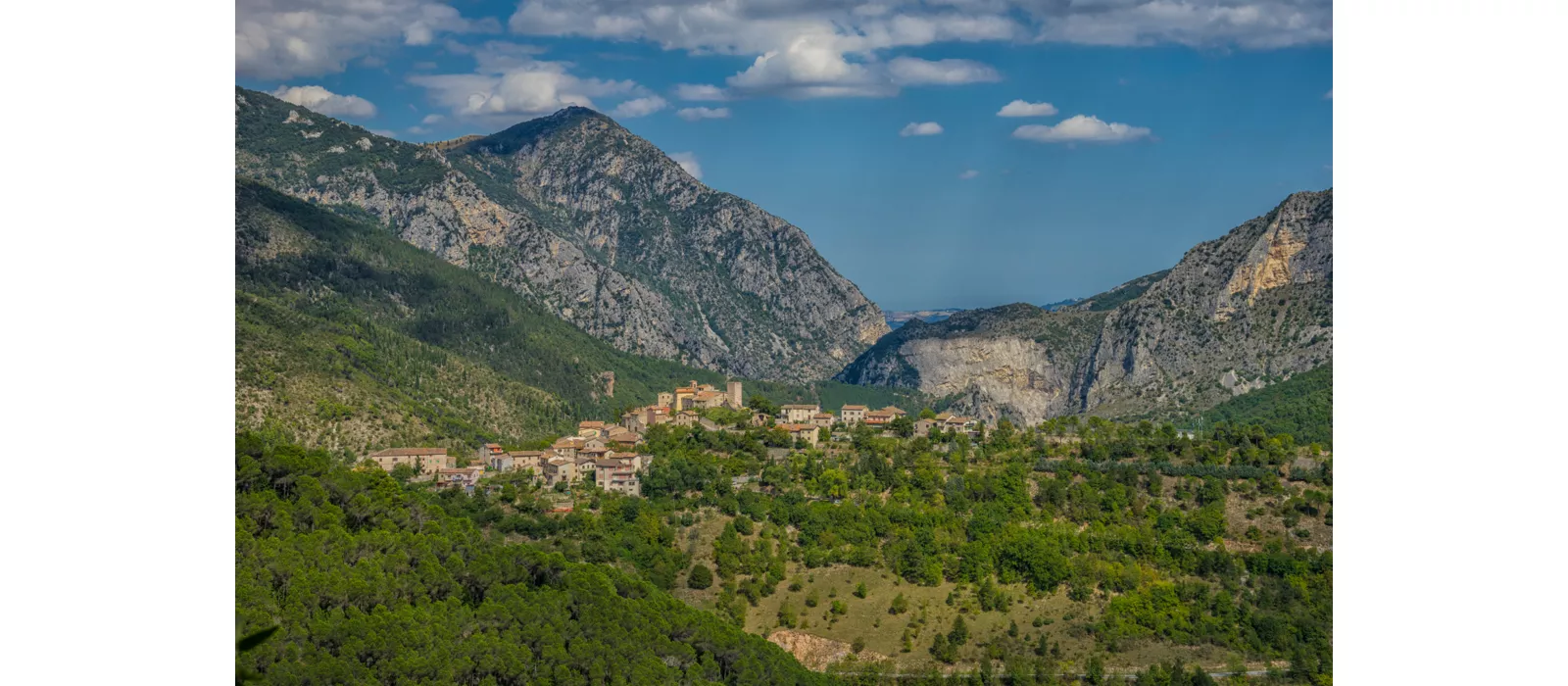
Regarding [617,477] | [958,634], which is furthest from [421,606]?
[617,477]

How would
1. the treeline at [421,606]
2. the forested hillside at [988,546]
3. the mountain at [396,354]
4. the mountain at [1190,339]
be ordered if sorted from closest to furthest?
the treeline at [421,606] → the forested hillside at [988,546] → the mountain at [396,354] → the mountain at [1190,339]

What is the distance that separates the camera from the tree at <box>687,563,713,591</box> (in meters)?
21.3

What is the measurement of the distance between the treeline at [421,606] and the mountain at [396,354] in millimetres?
13709

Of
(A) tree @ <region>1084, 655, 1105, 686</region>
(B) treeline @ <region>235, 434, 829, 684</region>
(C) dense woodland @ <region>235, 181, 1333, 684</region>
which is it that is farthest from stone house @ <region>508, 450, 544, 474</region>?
(A) tree @ <region>1084, 655, 1105, 686</region>

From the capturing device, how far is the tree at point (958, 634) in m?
19.4

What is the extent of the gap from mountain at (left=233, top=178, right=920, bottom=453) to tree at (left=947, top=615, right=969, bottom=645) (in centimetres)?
1489

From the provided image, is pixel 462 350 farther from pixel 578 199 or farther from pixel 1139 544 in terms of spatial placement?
pixel 578 199

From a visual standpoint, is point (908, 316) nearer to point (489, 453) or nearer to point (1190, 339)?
point (1190, 339)

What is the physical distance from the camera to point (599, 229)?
3681 inches

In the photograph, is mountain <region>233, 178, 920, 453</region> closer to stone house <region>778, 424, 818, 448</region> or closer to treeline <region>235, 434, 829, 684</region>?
stone house <region>778, 424, 818, 448</region>

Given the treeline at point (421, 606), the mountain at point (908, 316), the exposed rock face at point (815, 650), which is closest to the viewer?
the treeline at point (421, 606)

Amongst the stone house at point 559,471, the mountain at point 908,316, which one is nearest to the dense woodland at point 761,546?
the stone house at point 559,471

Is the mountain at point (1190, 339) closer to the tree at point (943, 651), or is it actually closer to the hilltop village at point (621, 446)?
the hilltop village at point (621, 446)
